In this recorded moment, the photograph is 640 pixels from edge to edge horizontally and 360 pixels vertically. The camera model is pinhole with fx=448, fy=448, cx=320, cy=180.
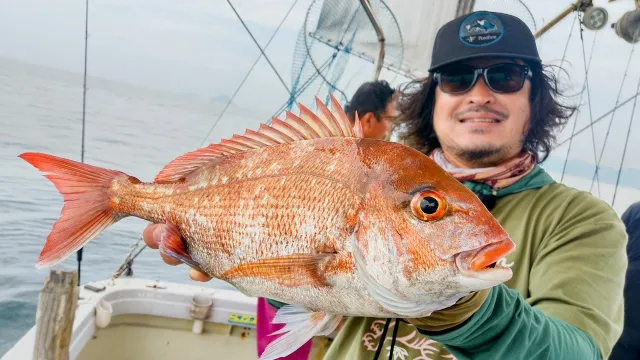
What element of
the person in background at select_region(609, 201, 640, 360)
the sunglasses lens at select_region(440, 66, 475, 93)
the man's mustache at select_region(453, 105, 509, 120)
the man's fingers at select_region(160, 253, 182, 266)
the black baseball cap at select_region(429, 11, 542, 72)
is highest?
the black baseball cap at select_region(429, 11, 542, 72)

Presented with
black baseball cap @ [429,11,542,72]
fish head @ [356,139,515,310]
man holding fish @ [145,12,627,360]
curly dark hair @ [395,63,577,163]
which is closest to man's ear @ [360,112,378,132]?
curly dark hair @ [395,63,577,163]

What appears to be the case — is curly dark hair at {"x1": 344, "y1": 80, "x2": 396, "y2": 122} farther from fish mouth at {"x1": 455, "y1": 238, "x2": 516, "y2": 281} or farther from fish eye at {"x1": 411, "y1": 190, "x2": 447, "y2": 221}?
fish mouth at {"x1": 455, "y1": 238, "x2": 516, "y2": 281}

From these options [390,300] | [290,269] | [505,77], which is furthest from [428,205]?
[505,77]

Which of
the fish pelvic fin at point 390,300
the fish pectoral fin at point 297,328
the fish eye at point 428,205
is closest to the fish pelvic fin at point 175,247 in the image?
the fish pectoral fin at point 297,328

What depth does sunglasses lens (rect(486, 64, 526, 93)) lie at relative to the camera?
1.63 m

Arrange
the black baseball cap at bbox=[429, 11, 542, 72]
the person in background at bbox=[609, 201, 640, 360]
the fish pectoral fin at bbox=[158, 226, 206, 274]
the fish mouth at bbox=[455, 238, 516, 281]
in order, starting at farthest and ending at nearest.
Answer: the person in background at bbox=[609, 201, 640, 360] → the black baseball cap at bbox=[429, 11, 542, 72] → the fish pectoral fin at bbox=[158, 226, 206, 274] → the fish mouth at bbox=[455, 238, 516, 281]

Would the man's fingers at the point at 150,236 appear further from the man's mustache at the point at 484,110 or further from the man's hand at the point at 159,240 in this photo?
the man's mustache at the point at 484,110

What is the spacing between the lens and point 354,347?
1.56 meters

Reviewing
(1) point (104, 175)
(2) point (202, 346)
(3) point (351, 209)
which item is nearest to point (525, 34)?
(3) point (351, 209)

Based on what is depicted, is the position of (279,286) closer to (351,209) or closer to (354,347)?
(351,209)

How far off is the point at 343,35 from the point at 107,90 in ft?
183

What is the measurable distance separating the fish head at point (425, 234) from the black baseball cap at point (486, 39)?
0.91 m

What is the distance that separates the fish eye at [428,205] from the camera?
2.67ft

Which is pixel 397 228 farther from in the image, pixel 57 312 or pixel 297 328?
pixel 57 312
